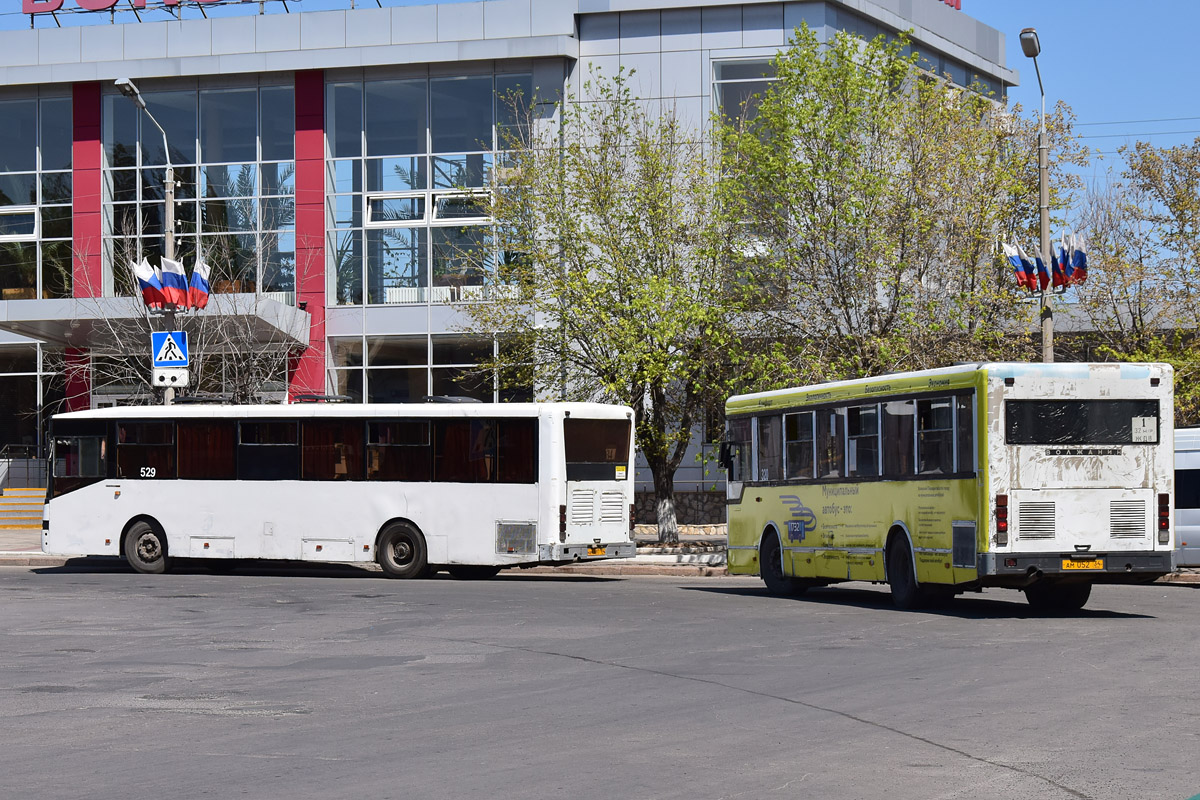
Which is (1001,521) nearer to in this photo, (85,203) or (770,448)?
(770,448)

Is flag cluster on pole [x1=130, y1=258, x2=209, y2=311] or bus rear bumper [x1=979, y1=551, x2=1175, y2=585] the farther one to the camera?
flag cluster on pole [x1=130, y1=258, x2=209, y2=311]

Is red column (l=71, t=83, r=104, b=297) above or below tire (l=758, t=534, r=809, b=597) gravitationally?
above

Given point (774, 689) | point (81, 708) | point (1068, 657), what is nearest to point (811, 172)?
point (1068, 657)

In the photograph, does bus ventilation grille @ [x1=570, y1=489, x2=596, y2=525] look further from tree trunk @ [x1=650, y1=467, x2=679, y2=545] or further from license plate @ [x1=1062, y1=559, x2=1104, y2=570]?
license plate @ [x1=1062, y1=559, x2=1104, y2=570]

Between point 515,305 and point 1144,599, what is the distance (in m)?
15.7

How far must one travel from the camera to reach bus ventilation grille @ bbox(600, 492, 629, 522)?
26406 millimetres

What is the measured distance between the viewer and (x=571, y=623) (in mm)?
17875

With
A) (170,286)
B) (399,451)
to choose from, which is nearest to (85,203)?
(170,286)

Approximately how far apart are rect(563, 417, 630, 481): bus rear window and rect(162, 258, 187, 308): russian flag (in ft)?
27.8

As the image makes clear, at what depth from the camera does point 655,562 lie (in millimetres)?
29359

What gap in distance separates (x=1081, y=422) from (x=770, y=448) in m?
6.12

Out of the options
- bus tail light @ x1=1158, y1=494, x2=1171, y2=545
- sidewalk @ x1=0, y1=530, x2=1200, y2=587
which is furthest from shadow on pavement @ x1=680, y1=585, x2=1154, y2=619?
sidewalk @ x1=0, y1=530, x2=1200, y2=587

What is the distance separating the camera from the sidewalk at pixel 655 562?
28234mm

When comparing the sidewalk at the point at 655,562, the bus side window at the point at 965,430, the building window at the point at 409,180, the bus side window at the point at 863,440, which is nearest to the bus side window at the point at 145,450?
the sidewalk at the point at 655,562
